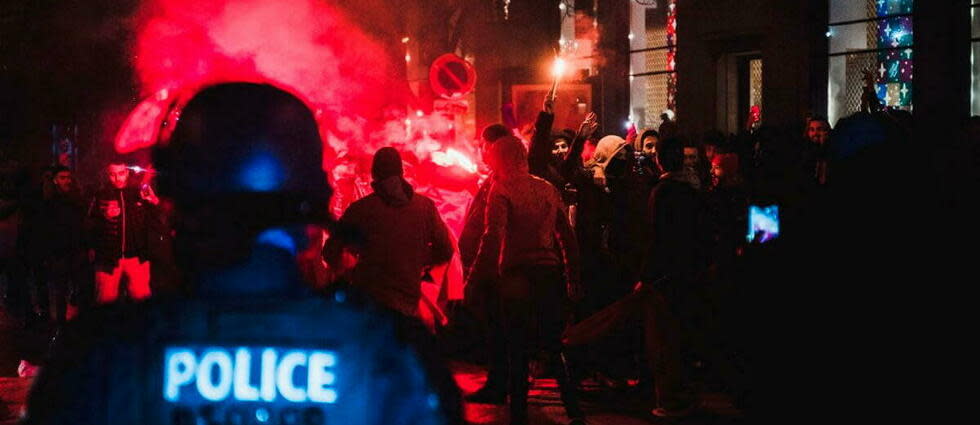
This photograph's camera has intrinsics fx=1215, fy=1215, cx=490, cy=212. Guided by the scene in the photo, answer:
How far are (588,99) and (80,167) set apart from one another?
62.8 feet

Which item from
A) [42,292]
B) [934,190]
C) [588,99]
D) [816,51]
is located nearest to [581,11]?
[816,51]

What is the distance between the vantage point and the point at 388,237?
706cm

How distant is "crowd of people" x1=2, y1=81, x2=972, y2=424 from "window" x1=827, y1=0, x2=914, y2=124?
12.6ft

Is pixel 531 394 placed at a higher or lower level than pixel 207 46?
lower

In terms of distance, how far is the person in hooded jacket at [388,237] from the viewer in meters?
7.06

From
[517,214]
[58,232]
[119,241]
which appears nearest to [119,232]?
[119,241]

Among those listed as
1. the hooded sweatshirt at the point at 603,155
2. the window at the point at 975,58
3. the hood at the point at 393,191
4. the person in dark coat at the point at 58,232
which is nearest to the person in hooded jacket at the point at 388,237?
the hood at the point at 393,191

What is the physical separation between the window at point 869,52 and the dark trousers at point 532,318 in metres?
8.29

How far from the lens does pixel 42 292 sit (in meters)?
15.7

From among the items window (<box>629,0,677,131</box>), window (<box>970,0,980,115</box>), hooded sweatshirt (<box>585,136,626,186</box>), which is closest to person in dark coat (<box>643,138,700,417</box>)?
hooded sweatshirt (<box>585,136,626,186</box>)

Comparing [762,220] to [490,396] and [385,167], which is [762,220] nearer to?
[490,396]

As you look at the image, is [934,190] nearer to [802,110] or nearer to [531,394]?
[531,394]

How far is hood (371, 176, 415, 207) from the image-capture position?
7.05 meters

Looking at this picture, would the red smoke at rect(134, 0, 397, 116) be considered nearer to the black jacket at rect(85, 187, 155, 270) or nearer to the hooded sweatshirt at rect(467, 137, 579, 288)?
the black jacket at rect(85, 187, 155, 270)
